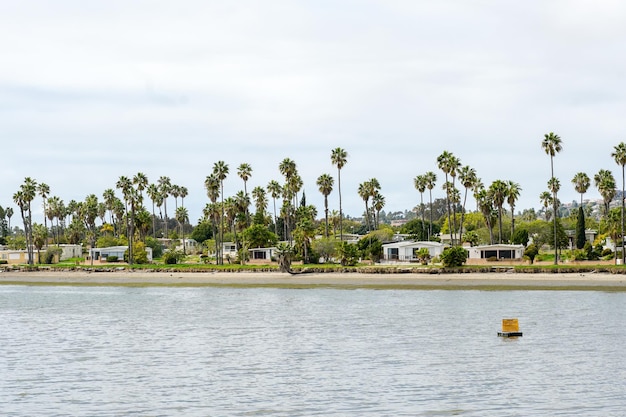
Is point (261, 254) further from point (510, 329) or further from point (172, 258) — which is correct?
point (510, 329)

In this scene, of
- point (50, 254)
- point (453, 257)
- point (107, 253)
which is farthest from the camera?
point (50, 254)

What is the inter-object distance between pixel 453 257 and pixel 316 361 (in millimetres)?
65468

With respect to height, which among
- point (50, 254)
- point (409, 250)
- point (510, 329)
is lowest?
point (510, 329)

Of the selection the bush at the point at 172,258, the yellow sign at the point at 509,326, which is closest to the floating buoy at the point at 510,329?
the yellow sign at the point at 509,326

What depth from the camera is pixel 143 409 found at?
2516cm

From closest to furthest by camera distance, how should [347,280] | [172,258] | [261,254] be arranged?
1. [347,280]
2. [261,254]
3. [172,258]

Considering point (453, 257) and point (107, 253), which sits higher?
point (107, 253)

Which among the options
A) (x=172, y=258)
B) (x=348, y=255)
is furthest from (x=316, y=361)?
(x=172, y=258)

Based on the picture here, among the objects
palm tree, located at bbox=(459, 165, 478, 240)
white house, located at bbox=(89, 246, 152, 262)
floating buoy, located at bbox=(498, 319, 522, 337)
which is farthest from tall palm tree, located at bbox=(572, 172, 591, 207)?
floating buoy, located at bbox=(498, 319, 522, 337)

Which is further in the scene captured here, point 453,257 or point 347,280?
point 453,257

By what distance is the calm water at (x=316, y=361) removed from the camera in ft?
84.1

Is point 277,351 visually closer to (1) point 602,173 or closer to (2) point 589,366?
(2) point 589,366

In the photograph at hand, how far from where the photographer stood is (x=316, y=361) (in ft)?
113

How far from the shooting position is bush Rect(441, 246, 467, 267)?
97831 mm
